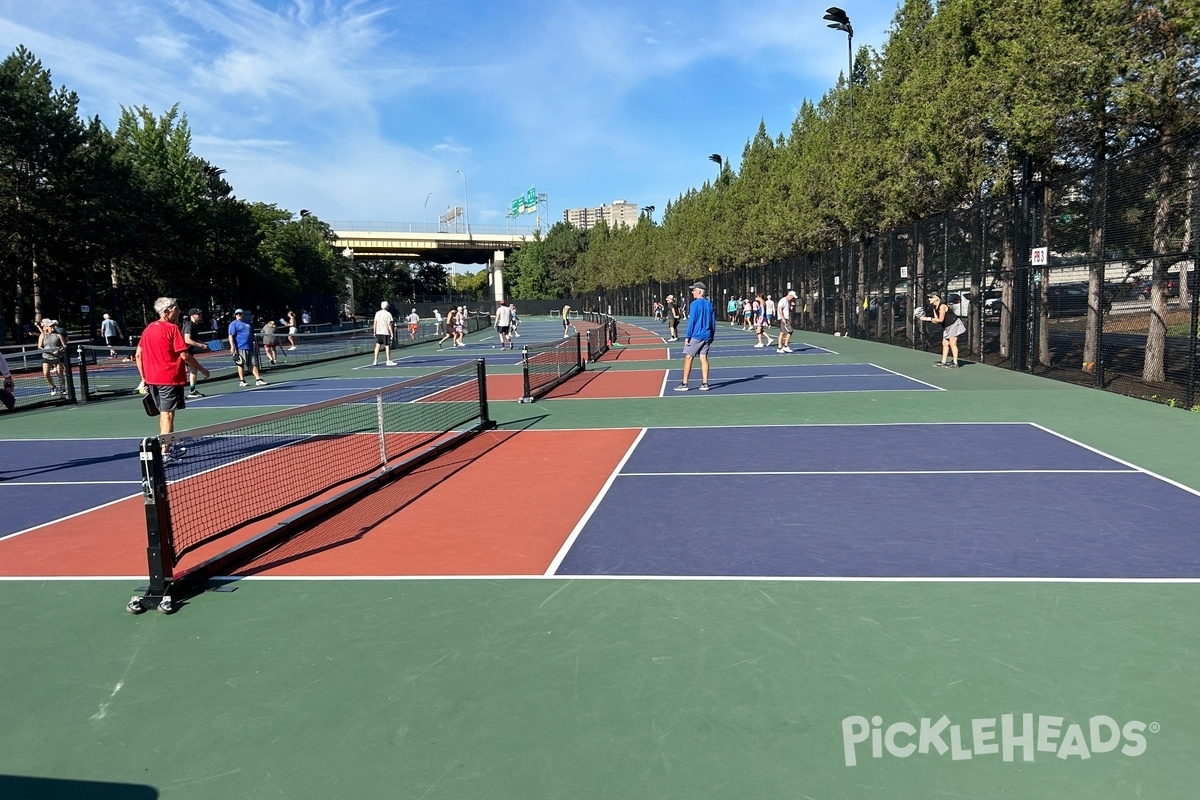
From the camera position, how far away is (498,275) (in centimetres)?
11544

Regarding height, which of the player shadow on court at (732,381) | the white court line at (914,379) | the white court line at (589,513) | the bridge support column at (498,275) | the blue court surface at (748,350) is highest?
the bridge support column at (498,275)

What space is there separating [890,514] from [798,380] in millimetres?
11359

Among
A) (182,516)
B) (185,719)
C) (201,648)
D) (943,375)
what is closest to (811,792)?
(185,719)

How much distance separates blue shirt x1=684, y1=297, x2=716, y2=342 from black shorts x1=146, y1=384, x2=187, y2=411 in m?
8.36

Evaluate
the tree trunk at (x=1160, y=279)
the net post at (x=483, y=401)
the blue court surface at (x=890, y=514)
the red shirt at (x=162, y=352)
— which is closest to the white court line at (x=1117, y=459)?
the blue court surface at (x=890, y=514)

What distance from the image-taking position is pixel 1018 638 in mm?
4242

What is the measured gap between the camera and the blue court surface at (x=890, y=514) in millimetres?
5453

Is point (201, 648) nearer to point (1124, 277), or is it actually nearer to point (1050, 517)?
point (1050, 517)

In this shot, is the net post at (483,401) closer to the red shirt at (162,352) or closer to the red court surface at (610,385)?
the red court surface at (610,385)

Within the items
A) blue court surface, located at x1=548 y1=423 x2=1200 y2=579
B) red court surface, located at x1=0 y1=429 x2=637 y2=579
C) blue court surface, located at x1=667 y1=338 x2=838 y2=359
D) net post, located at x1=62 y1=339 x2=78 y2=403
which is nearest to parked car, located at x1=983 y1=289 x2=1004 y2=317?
blue court surface, located at x1=667 y1=338 x2=838 y2=359

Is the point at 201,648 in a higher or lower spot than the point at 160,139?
lower

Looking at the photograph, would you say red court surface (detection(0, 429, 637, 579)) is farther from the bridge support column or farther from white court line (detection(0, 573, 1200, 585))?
the bridge support column

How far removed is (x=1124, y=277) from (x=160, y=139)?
5812 cm

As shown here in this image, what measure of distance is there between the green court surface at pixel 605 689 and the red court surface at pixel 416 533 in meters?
0.35
